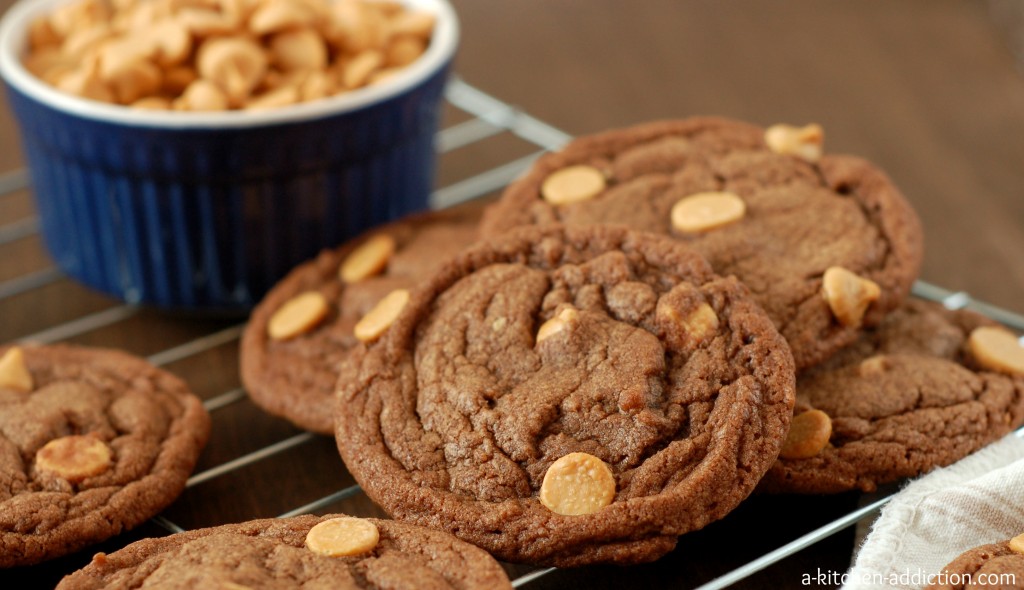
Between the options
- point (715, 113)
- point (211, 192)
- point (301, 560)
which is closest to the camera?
point (301, 560)

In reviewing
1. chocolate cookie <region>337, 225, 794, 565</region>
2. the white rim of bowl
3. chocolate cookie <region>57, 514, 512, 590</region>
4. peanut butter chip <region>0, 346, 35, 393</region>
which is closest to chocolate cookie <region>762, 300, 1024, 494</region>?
chocolate cookie <region>337, 225, 794, 565</region>

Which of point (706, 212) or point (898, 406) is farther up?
point (706, 212)

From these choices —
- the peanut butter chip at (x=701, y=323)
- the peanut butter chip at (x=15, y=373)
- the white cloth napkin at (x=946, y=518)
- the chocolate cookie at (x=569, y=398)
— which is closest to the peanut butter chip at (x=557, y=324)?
the chocolate cookie at (x=569, y=398)

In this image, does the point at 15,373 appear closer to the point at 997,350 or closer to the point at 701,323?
the point at 701,323

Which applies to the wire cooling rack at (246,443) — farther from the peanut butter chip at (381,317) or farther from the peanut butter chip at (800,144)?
the peanut butter chip at (800,144)

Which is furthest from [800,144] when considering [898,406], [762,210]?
[898,406]

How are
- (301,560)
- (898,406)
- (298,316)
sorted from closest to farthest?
(301,560), (898,406), (298,316)

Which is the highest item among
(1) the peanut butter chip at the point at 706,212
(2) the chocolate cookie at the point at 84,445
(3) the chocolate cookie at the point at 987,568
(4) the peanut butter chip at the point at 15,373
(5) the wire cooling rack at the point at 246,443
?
(1) the peanut butter chip at the point at 706,212
